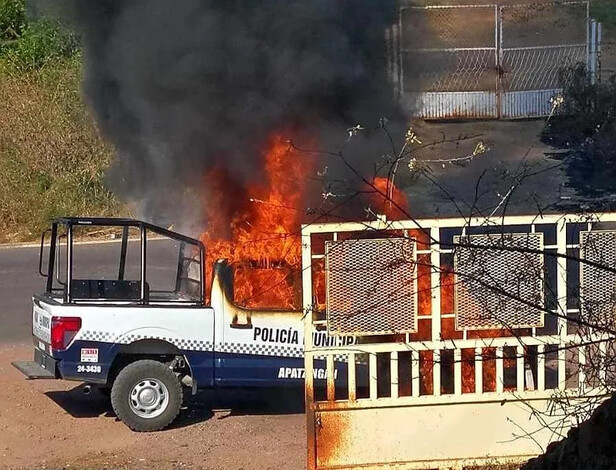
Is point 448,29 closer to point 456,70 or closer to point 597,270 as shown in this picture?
point 456,70

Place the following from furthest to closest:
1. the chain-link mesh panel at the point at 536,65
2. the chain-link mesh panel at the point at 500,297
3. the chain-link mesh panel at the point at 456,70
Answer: the chain-link mesh panel at the point at 456,70 < the chain-link mesh panel at the point at 536,65 < the chain-link mesh panel at the point at 500,297

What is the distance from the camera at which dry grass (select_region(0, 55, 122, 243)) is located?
19.3m

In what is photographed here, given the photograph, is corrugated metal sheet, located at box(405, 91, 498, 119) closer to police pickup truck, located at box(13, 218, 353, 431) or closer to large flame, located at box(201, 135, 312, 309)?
large flame, located at box(201, 135, 312, 309)

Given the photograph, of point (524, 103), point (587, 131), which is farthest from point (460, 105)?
point (587, 131)

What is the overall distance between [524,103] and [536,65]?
285 cm

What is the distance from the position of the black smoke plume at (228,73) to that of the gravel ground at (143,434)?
220cm

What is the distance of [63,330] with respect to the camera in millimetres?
8789

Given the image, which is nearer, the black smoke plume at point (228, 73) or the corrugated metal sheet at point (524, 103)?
the black smoke plume at point (228, 73)

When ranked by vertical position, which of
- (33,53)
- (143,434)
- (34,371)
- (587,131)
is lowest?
(143,434)

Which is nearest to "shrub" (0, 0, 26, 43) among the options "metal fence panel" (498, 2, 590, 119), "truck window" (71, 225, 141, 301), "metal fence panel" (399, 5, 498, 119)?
"truck window" (71, 225, 141, 301)

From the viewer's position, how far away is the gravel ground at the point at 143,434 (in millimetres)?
8484

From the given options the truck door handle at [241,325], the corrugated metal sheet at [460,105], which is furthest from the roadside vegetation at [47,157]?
the truck door handle at [241,325]

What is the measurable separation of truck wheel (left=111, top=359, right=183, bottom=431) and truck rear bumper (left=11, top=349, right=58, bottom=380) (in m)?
0.51

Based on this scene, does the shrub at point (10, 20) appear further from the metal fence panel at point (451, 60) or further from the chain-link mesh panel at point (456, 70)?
the chain-link mesh panel at point (456, 70)
